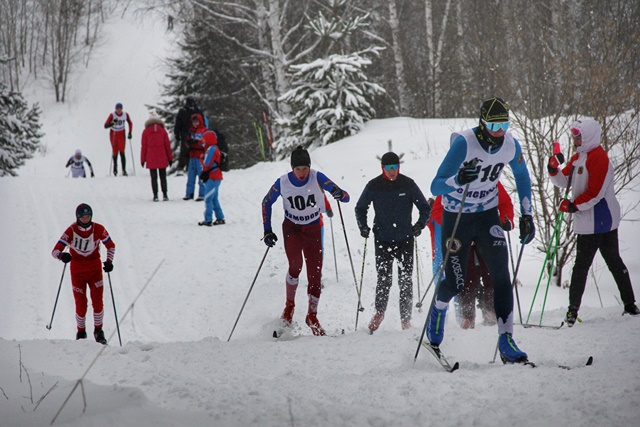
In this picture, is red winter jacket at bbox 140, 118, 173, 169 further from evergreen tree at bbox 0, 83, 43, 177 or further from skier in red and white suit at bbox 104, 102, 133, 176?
evergreen tree at bbox 0, 83, 43, 177

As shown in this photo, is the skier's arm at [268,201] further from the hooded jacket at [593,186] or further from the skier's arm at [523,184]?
the hooded jacket at [593,186]

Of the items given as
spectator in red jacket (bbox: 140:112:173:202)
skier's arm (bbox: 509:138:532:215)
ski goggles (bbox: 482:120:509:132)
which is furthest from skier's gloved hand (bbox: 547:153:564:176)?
spectator in red jacket (bbox: 140:112:173:202)

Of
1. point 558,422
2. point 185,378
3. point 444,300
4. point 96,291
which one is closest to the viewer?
point 558,422

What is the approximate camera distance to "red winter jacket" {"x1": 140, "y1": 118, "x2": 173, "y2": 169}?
43.6 ft

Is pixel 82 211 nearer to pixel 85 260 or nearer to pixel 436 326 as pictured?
pixel 85 260

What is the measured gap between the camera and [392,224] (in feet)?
21.7

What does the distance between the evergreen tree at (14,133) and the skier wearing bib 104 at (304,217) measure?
21.4 meters

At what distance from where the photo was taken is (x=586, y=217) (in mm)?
5797

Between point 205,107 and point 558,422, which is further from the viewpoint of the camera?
point 205,107

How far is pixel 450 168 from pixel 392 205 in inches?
78.5

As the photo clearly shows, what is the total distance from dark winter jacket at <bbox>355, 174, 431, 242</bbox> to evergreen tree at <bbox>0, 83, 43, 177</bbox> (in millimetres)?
21889

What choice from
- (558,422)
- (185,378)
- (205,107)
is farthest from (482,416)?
(205,107)

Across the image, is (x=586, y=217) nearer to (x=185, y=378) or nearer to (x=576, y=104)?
(x=576, y=104)

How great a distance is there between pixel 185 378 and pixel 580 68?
6.86m
